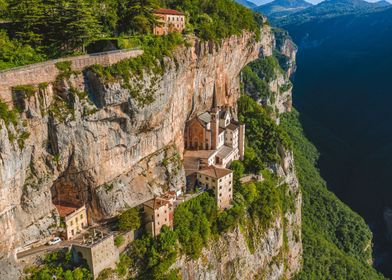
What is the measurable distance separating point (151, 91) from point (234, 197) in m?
24.8

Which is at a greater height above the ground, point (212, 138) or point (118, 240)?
point (212, 138)

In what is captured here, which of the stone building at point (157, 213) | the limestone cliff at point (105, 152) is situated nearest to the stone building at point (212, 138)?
the limestone cliff at point (105, 152)

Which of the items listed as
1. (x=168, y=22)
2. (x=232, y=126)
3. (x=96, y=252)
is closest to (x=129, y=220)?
(x=96, y=252)

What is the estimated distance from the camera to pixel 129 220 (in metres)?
48.7

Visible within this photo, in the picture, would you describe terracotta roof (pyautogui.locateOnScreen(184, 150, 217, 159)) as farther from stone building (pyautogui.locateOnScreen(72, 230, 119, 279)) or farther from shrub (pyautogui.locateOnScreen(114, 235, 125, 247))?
stone building (pyautogui.locateOnScreen(72, 230, 119, 279))

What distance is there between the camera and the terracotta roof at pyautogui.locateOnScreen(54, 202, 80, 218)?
151 ft

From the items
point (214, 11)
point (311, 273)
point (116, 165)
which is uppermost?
point (214, 11)

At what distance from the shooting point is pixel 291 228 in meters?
81.9

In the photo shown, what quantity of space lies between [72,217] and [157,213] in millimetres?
10443

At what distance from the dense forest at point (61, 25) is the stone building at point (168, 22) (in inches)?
52.8

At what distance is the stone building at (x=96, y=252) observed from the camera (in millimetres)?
43531

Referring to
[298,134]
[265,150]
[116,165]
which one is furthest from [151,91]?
[298,134]

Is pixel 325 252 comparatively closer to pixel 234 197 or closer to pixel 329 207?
pixel 329 207

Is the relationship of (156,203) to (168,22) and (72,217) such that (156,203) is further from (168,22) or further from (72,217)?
(168,22)
